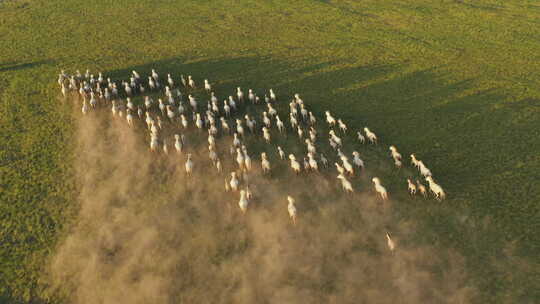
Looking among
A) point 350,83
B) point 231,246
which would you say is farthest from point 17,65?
point 350,83

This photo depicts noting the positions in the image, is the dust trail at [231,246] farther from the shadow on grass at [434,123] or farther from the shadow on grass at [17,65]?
the shadow on grass at [17,65]

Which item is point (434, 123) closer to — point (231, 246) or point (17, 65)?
point (231, 246)

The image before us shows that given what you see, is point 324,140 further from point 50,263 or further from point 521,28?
point 521,28

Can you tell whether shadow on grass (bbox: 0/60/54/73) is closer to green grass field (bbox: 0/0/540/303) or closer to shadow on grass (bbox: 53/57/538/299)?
green grass field (bbox: 0/0/540/303)

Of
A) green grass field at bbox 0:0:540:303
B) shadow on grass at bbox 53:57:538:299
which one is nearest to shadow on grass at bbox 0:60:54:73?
green grass field at bbox 0:0:540:303

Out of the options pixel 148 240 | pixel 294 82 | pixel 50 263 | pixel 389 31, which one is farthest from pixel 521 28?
pixel 50 263

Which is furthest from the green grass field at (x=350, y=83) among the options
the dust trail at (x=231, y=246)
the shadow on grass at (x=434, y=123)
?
the dust trail at (x=231, y=246)
